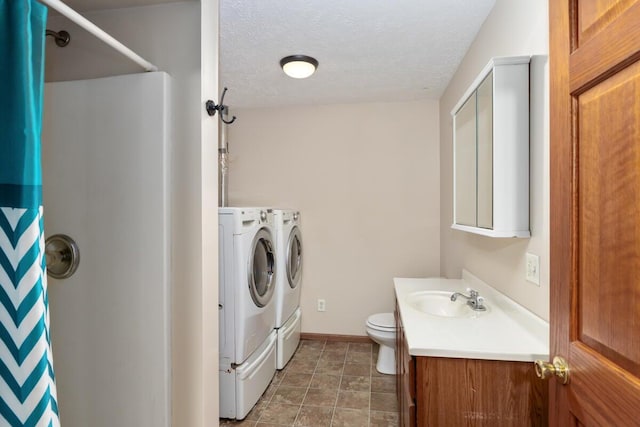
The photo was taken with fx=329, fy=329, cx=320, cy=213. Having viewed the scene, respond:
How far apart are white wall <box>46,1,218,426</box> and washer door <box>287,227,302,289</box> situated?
160cm

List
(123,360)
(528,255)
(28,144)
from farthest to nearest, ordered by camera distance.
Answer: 1. (528,255)
2. (123,360)
3. (28,144)

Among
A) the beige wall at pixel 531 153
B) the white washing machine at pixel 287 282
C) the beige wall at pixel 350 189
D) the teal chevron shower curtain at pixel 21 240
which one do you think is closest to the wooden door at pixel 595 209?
the beige wall at pixel 531 153

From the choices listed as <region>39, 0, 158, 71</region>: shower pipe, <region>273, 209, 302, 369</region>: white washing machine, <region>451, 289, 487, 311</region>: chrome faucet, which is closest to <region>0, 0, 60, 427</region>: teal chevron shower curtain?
<region>39, 0, 158, 71</region>: shower pipe

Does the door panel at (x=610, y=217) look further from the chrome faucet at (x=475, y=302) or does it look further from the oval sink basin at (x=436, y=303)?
the oval sink basin at (x=436, y=303)

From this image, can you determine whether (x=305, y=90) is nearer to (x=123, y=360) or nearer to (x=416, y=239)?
(x=416, y=239)

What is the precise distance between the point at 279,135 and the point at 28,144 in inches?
108

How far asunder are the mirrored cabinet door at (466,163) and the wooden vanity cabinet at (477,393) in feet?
2.72

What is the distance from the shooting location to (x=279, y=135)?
3.35m

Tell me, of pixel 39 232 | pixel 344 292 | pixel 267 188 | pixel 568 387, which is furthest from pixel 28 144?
pixel 344 292

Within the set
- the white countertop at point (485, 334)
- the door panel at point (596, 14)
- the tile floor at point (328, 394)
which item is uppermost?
the door panel at point (596, 14)

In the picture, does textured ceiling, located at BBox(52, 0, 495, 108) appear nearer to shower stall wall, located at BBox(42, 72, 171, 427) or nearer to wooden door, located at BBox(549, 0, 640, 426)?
shower stall wall, located at BBox(42, 72, 171, 427)

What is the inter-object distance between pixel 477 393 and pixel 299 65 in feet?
6.94

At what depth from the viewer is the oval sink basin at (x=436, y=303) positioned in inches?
75.5

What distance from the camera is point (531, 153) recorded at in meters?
1.40
